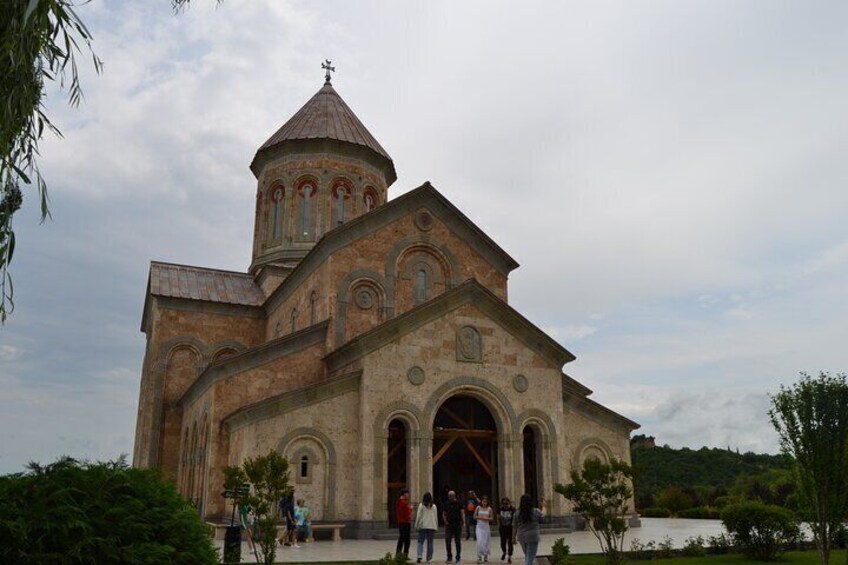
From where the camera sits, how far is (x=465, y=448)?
62.8 ft

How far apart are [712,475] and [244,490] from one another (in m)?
38.5

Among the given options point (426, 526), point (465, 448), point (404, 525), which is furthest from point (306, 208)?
point (426, 526)

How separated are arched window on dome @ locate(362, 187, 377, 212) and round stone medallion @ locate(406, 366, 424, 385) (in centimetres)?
1121

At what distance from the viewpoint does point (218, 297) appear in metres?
25.5

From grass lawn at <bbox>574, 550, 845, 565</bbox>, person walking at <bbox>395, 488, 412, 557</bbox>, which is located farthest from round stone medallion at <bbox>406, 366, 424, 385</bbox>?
→ grass lawn at <bbox>574, 550, 845, 565</bbox>

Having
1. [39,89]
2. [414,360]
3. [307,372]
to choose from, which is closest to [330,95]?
[307,372]

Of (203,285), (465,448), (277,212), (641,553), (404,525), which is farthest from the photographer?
(277,212)

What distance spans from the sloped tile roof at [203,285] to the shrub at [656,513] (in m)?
18.0

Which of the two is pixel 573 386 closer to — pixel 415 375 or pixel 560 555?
pixel 415 375

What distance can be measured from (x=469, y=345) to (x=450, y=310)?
0.99 metres

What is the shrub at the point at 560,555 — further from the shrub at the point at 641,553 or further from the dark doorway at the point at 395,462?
the dark doorway at the point at 395,462

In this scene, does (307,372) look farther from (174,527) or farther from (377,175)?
(174,527)

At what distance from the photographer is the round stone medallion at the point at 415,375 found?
16.6 meters

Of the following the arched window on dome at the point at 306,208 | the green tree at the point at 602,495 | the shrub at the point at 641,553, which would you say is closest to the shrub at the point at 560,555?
the green tree at the point at 602,495
